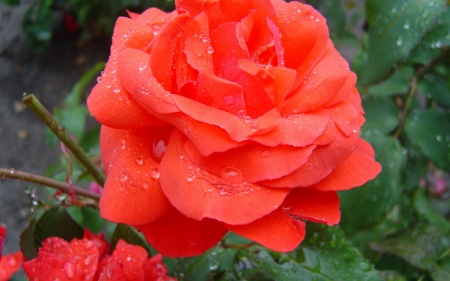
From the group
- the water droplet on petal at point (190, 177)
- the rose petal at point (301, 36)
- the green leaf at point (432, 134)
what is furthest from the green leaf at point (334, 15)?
the water droplet on petal at point (190, 177)

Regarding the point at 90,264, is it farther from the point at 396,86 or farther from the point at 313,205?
the point at 396,86

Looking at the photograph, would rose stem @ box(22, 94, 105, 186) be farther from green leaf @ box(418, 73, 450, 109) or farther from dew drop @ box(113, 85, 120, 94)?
green leaf @ box(418, 73, 450, 109)

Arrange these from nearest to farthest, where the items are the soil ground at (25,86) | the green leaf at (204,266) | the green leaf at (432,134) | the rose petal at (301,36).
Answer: the rose petal at (301,36) < the green leaf at (204,266) < the green leaf at (432,134) < the soil ground at (25,86)

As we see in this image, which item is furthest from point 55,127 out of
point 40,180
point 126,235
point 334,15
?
point 334,15

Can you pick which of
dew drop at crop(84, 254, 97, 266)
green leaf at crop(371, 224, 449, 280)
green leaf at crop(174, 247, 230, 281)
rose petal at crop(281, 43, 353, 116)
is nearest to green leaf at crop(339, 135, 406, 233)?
green leaf at crop(371, 224, 449, 280)

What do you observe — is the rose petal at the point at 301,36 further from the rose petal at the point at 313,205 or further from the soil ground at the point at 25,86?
the soil ground at the point at 25,86

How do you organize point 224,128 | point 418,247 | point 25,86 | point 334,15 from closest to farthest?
1. point 224,128
2. point 418,247
3. point 334,15
4. point 25,86
